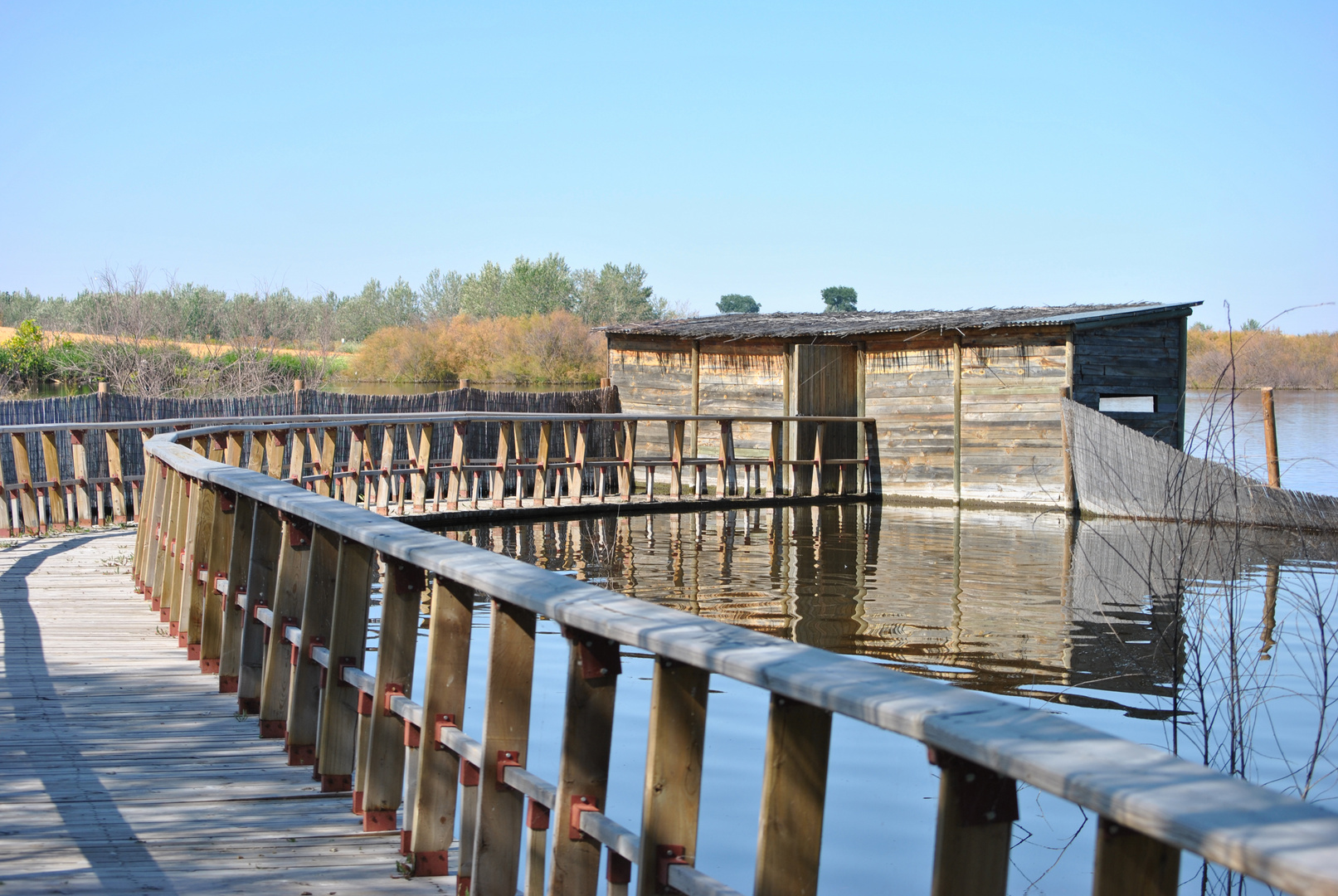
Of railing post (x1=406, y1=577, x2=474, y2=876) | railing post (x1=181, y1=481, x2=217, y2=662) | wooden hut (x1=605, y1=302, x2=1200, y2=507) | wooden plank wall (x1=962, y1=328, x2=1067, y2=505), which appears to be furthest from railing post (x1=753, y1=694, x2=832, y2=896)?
wooden plank wall (x1=962, y1=328, x2=1067, y2=505)

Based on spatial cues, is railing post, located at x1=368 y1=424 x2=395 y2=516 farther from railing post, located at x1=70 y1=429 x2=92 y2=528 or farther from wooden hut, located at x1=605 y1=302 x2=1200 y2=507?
wooden hut, located at x1=605 y1=302 x2=1200 y2=507

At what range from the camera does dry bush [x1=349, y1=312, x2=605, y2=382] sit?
54938 millimetres

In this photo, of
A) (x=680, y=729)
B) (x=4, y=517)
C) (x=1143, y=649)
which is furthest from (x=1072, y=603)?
(x=4, y=517)

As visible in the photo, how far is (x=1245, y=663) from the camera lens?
7.72 metres

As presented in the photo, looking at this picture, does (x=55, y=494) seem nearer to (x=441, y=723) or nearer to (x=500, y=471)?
(x=500, y=471)

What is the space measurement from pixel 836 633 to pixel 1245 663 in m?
2.79

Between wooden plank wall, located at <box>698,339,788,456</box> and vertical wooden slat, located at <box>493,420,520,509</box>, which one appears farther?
wooden plank wall, located at <box>698,339,788,456</box>

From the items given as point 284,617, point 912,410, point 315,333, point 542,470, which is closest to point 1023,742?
point 284,617

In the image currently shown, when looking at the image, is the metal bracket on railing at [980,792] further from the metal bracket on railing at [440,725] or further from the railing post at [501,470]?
the railing post at [501,470]

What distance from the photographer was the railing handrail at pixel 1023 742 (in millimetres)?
1042

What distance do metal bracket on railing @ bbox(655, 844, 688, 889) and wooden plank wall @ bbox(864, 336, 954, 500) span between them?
17.7 meters

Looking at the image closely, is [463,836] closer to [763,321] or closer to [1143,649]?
[1143,649]

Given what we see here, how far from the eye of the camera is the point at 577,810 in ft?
7.78

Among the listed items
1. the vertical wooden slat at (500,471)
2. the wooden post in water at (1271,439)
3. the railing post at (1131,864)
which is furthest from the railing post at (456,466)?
the railing post at (1131,864)
